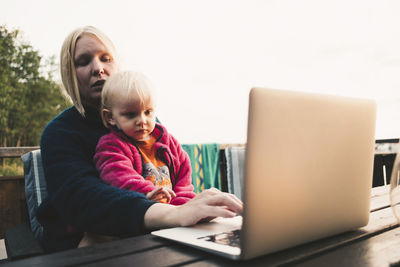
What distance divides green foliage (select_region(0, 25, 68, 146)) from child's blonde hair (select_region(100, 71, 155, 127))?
49.5ft

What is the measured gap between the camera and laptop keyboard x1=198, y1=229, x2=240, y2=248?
616mm

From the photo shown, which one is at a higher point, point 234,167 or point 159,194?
point 159,194

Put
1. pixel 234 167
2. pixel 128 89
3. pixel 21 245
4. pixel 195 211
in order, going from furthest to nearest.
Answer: pixel 234 167 < pixel 128 89 < pixel 21 245 < pixel 195 211

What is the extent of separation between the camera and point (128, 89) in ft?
4.39

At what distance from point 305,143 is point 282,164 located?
2.6 inches

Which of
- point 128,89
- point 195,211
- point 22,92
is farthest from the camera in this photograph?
point 22,92

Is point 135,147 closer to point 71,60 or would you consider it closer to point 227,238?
point 71,60

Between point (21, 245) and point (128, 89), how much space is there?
67 cm

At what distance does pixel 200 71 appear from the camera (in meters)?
12.3

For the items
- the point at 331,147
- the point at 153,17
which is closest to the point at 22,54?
the point at 153,17

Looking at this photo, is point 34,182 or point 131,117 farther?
point 34,182

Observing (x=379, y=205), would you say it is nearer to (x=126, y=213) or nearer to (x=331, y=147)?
(x=331, y=147)

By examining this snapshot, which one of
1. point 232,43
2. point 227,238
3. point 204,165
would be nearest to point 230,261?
point 227,238

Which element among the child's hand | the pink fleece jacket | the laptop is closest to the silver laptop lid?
the laptop
